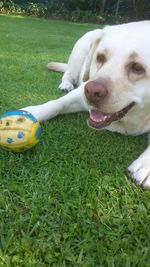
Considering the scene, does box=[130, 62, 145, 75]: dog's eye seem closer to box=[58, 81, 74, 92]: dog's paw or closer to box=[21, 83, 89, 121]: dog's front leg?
box=[21, 83, 89, 121]: dog's front leg

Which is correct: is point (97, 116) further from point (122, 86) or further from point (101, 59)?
point (101, 59)

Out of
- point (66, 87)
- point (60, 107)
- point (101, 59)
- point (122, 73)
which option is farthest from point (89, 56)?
point (66, 87)

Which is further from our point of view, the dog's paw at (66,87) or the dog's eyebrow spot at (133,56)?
the dog's paw at (66,87)

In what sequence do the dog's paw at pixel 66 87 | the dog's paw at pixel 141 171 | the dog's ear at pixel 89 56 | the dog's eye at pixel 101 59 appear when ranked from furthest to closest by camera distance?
the dog's paw at pixel 66 87
the dog's ear at pixel 89 56
the dog's eye at pixel 101 59
the dog's paw at pixel 141 171

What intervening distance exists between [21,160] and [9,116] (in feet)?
0.93

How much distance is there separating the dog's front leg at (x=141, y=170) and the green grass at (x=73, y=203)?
52mm

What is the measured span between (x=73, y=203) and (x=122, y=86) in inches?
31.2

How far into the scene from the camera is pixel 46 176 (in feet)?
7.55

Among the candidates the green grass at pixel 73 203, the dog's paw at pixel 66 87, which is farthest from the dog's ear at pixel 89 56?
the dog's paw at pixel 66 87

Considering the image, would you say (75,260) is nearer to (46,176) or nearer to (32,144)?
(46,176)

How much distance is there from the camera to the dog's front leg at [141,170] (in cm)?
234

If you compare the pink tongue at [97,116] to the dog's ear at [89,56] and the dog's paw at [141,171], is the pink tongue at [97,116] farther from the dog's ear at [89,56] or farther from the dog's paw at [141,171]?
the dog's ear at [89,56]

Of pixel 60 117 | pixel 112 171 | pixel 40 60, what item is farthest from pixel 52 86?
pixel 112 171

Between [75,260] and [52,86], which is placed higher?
[75,260]
